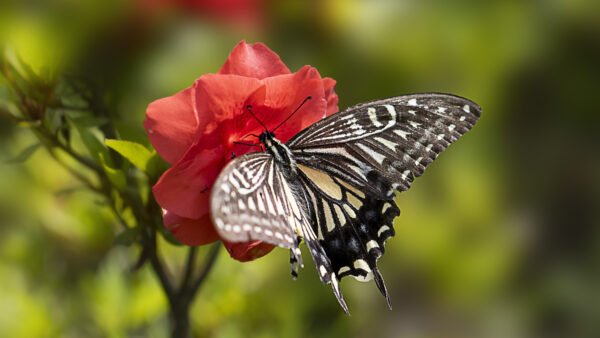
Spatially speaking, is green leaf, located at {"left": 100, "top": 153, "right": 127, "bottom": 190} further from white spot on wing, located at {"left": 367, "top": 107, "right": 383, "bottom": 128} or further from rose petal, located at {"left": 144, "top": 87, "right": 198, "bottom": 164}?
white spot on wing, located at {"left": 367, "top": 107, "right": 383, "bottom": 128}

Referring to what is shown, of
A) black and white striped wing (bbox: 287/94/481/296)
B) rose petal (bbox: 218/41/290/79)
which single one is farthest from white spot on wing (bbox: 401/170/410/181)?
rose petal (bbox: 218/41/290/79)

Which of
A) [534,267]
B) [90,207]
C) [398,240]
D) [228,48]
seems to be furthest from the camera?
[534,267]

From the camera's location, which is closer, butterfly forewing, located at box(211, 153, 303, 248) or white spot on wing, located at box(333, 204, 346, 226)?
butterfly forewing, located at box(211, 153, 303, 248)

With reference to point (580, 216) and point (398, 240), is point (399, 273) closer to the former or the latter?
point (398, 240)

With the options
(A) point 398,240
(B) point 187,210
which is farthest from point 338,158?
(A) point 398,240

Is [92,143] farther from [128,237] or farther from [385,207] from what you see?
[385,207]

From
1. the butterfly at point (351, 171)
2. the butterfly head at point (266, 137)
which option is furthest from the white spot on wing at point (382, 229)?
the butterfly head at point (266, 137)

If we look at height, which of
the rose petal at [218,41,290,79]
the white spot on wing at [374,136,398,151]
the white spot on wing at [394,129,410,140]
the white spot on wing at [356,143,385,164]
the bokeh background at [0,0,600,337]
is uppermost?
the rose petal at [218,41,290,79]

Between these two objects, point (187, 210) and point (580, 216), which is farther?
point (580, 216)
